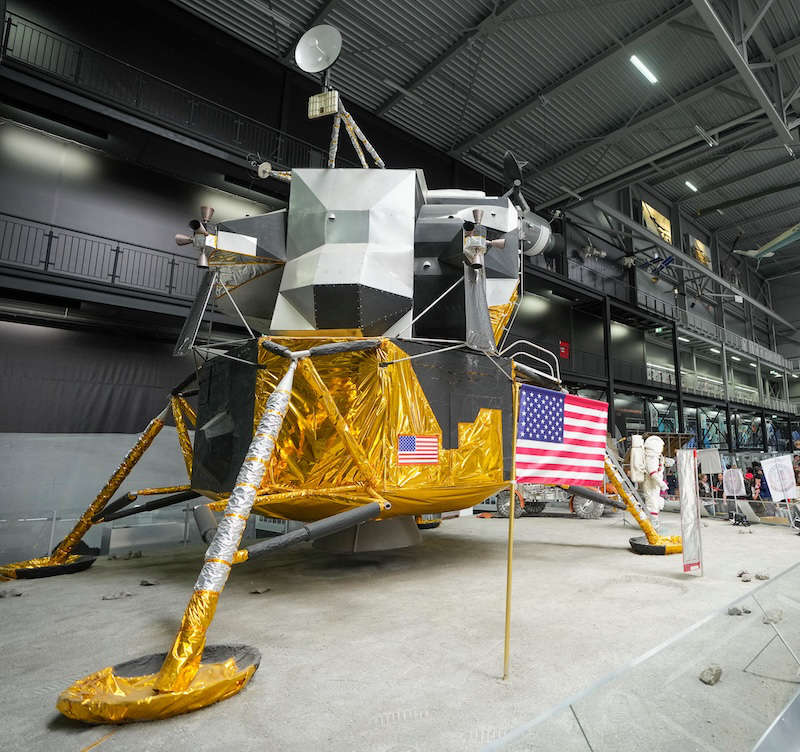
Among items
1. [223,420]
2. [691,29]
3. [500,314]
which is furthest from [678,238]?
[223,420]

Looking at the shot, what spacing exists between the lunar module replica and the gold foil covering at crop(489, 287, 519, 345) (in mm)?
38

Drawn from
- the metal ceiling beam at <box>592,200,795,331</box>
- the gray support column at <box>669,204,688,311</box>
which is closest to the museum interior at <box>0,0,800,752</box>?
the metal ceiling beam at <box>592,200,795,331</box>

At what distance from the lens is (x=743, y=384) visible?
112 ft

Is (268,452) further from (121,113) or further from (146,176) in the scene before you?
(146,176)

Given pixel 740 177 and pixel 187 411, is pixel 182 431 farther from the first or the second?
pixel 740 177

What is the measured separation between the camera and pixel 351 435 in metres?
4.39

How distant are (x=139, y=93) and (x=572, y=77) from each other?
422 inches

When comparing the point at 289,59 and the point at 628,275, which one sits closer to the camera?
the point at 289,59

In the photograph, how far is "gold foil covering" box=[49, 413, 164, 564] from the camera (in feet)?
18.7

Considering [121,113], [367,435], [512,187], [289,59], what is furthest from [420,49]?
[367,435]

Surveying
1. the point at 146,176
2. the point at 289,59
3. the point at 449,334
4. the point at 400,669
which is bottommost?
the point at 400,669

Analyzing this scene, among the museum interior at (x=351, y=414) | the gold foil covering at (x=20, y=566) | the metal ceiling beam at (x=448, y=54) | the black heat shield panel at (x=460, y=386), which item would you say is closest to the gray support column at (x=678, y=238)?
the museum interior at (x=351, y=414)

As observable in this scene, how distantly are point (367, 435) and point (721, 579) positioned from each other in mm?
4293

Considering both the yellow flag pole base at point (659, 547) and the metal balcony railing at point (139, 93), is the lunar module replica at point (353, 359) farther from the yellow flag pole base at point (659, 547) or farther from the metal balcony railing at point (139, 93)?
the metal balcony railing at point (139, 93)
